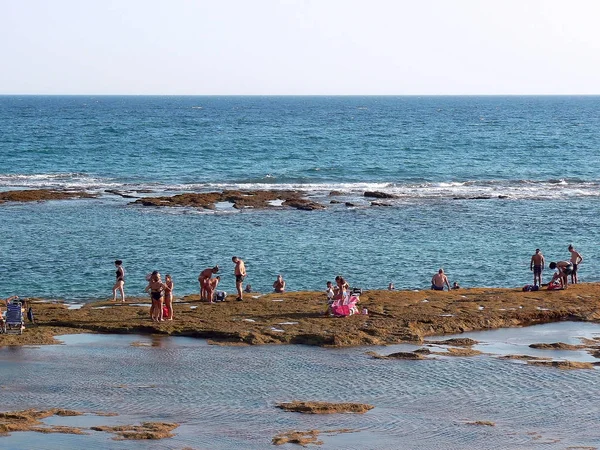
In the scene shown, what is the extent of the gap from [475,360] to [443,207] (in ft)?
119

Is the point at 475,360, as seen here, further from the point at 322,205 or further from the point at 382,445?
the point at 322,205

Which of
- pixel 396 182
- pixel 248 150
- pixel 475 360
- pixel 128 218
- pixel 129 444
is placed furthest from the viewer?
pixel 248 150

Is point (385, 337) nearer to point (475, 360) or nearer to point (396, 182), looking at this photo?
point (475, 360)

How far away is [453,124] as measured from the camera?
520 feet

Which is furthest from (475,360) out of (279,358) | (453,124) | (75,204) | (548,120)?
(548,120)

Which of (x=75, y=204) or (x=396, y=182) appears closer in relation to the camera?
(x=75, y=204)

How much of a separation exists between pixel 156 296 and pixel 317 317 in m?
4.94

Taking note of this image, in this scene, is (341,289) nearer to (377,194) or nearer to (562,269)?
(562,269)

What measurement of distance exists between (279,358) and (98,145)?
8561cm

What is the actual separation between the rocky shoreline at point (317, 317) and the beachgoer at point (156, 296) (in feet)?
0.97

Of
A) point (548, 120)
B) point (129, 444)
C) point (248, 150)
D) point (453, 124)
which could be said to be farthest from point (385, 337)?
point (548, 120)

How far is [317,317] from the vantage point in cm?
2884

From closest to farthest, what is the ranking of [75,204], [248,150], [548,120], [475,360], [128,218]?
[475,360]
[128,218]
[75,204]
[248,150]
[548,120]

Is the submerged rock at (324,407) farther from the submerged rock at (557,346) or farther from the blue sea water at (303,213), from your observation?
the blue sea water at (303,213)
